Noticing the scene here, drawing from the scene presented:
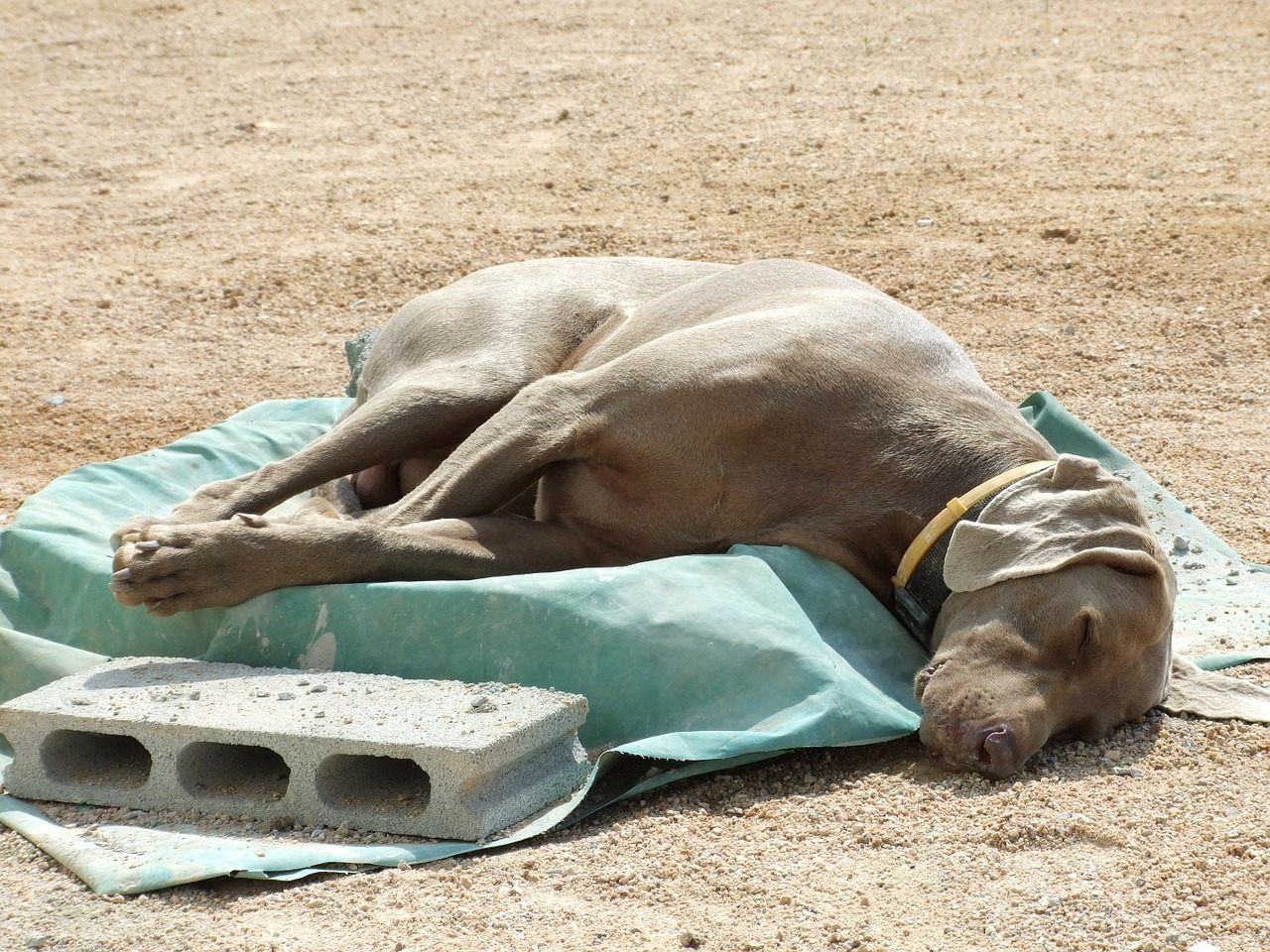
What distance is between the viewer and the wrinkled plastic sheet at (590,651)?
3.09 m

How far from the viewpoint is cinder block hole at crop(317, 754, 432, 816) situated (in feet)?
10.1

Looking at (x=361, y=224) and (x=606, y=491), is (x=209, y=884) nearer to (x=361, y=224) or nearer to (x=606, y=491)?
(x=606, y=491)

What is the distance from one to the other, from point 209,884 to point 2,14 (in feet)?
39.8

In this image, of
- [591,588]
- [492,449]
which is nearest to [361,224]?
[492,449]

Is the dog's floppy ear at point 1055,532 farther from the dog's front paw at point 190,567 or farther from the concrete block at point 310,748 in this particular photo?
the dog's front paw at point 190,567

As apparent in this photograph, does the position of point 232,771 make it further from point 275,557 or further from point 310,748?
point 275,557

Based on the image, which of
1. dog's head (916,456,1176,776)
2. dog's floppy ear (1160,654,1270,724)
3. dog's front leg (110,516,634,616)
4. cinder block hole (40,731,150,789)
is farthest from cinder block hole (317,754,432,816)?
dog's floppy ear (1160,654,1270,724)

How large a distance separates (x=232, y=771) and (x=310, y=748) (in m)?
0.34

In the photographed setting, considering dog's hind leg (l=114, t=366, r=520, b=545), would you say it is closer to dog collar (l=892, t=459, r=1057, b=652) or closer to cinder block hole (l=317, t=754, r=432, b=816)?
cinder block hole (l=317, t=754, r=432, b=816)

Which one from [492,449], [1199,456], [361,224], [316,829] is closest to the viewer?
[316,829]

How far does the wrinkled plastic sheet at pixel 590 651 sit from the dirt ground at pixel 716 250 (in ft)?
0.33

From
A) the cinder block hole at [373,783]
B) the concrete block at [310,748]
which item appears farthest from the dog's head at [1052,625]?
the cinder block hole at [373,783]

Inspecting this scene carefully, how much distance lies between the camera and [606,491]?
405 centimetres

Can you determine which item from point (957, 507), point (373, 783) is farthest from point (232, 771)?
point (957, 507)
